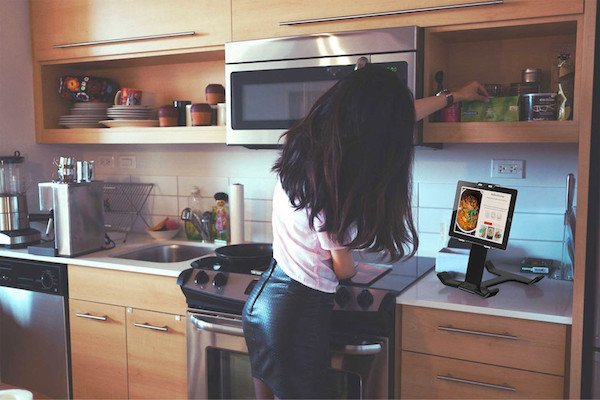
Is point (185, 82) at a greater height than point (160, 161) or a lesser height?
greater

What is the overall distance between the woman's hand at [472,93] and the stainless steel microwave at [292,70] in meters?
0.13

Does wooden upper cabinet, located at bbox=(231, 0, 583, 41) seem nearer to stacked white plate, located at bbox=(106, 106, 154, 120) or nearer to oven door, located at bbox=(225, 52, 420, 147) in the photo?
oven door, located at bbox=(225, 52, 420, 147)

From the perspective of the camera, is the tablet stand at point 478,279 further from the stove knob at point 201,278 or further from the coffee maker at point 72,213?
the coffee maker at point 72,213

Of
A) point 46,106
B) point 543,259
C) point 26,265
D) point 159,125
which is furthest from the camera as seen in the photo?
point 46,106

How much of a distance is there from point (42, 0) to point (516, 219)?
2.27 m

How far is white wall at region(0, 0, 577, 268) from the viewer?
2293mm

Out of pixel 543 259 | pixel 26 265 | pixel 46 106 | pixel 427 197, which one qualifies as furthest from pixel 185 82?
pixel 543 259

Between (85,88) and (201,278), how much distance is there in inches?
51.4

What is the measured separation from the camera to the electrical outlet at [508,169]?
7.61 feet

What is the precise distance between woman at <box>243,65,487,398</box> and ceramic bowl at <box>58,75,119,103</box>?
1613mm

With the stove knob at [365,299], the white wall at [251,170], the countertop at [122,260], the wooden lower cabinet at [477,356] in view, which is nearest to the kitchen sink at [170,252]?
Result: the countertop at [122,260]

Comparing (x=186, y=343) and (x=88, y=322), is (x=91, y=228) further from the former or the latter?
(x=186, y=343)

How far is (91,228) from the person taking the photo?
265 centimetres

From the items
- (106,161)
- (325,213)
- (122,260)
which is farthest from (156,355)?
(106,161)
